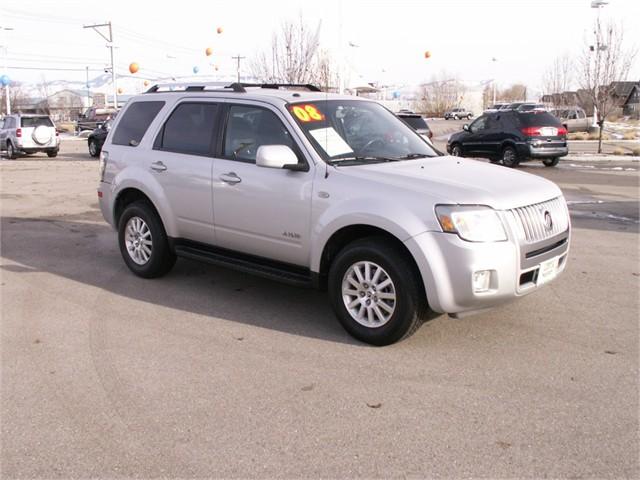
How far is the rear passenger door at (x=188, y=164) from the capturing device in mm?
6020

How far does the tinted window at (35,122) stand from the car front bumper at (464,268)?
23.5 meters

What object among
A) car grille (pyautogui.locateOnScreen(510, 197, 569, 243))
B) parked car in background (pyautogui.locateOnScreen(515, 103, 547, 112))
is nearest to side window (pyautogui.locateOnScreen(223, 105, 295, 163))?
car grille (pyautogui.locateOnScreen(510, 197, 569, 243))

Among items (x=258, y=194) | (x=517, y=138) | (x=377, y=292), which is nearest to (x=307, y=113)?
(x=258, y=194)

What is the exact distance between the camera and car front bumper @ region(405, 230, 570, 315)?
4.41m

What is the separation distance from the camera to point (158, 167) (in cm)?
643

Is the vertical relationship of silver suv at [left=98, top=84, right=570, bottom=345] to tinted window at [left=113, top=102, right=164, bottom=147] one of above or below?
below

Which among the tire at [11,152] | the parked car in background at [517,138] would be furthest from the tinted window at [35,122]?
the parked car in background at [517,138]

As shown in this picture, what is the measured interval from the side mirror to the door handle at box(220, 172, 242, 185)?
519 mm

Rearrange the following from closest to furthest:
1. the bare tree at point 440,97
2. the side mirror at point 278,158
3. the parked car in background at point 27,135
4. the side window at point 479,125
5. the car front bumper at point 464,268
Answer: the car front bumper at point 464,268, the side mirror at point 278,158, the side window at point 479,125, the parked car in background at point 27,135, the bare tree at point 440,97

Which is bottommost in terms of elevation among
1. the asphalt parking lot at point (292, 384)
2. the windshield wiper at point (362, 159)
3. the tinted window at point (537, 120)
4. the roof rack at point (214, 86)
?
the asphalt parking lot at point (292, 384)

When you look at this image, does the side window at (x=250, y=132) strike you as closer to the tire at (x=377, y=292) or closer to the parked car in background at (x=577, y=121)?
the tire at (x=377, y=292)

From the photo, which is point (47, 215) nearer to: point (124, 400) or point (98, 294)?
point (98, 294)

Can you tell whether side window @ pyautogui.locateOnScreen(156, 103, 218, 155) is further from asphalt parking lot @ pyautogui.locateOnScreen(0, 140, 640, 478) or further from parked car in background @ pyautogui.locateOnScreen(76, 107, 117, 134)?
parked car in background @ pyautogui.locateOnScreen(76, 107, 117, 134)

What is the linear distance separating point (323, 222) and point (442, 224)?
3.32 feet
